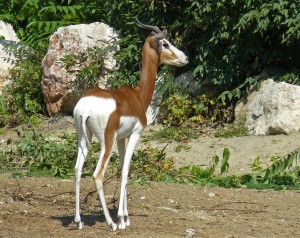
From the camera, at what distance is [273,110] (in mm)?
13891

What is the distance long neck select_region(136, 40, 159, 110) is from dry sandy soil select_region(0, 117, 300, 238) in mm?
1176

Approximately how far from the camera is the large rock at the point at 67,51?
1616cm

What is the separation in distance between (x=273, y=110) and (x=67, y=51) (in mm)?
4482

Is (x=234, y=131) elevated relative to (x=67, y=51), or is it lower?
lower

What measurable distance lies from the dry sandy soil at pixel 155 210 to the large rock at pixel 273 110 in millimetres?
3617

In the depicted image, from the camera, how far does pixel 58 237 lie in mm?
7410

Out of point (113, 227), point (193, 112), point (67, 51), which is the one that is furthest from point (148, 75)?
point (67, 51)

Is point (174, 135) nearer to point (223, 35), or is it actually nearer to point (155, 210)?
point (223, 35)

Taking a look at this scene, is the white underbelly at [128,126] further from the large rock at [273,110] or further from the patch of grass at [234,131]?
the patch of grass at [234,131]

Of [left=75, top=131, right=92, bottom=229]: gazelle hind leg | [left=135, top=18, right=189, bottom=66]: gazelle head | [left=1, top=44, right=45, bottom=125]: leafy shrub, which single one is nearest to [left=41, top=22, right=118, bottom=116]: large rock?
[left=1, top=44, right=45, bottom=125]: leafy shrub

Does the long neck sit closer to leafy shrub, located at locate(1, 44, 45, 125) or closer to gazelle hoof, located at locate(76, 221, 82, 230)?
gazelle hoof, located at locate(76, 221, 82, 230)

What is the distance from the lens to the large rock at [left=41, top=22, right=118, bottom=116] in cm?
1616

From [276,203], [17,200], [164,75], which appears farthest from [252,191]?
[164,75]

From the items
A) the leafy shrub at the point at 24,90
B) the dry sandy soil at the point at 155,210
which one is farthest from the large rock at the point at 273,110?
the leafy shrub at the point at 24,90
